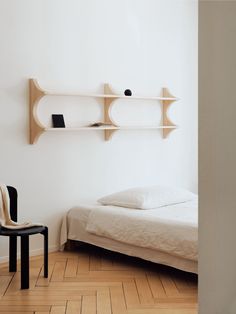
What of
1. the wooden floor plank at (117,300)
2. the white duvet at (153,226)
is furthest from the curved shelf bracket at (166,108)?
the wooden floor plank at (117,300)

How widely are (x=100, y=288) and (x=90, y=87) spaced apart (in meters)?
2.08

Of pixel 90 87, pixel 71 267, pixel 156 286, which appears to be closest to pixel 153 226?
pixel 156 286

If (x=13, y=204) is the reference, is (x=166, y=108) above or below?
above

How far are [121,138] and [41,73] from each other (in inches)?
44.5

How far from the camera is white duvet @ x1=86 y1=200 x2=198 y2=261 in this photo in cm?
380

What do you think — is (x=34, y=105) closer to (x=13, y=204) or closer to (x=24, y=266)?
(x=13, y=204)

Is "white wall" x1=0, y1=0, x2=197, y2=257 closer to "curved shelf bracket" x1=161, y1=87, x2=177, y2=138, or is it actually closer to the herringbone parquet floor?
"curved shelf bracket" x1=161, y1=87, x2=177, y2=138

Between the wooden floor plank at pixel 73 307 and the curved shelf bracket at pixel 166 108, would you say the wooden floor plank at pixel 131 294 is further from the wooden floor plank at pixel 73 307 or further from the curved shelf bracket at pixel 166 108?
the curved shelf bracket at pixel 166 108

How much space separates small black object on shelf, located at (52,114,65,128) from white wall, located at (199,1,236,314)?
11.8 feet

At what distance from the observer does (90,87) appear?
500 centimetres

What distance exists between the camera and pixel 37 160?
15.2ft

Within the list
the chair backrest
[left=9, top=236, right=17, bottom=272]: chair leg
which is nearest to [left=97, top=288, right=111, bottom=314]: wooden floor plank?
[left=9, top=236, right=17, bottom=272]: chair leg

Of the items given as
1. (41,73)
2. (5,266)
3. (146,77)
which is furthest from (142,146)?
(5,266)

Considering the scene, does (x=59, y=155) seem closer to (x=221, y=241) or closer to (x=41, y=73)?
(x=41, y=73)
